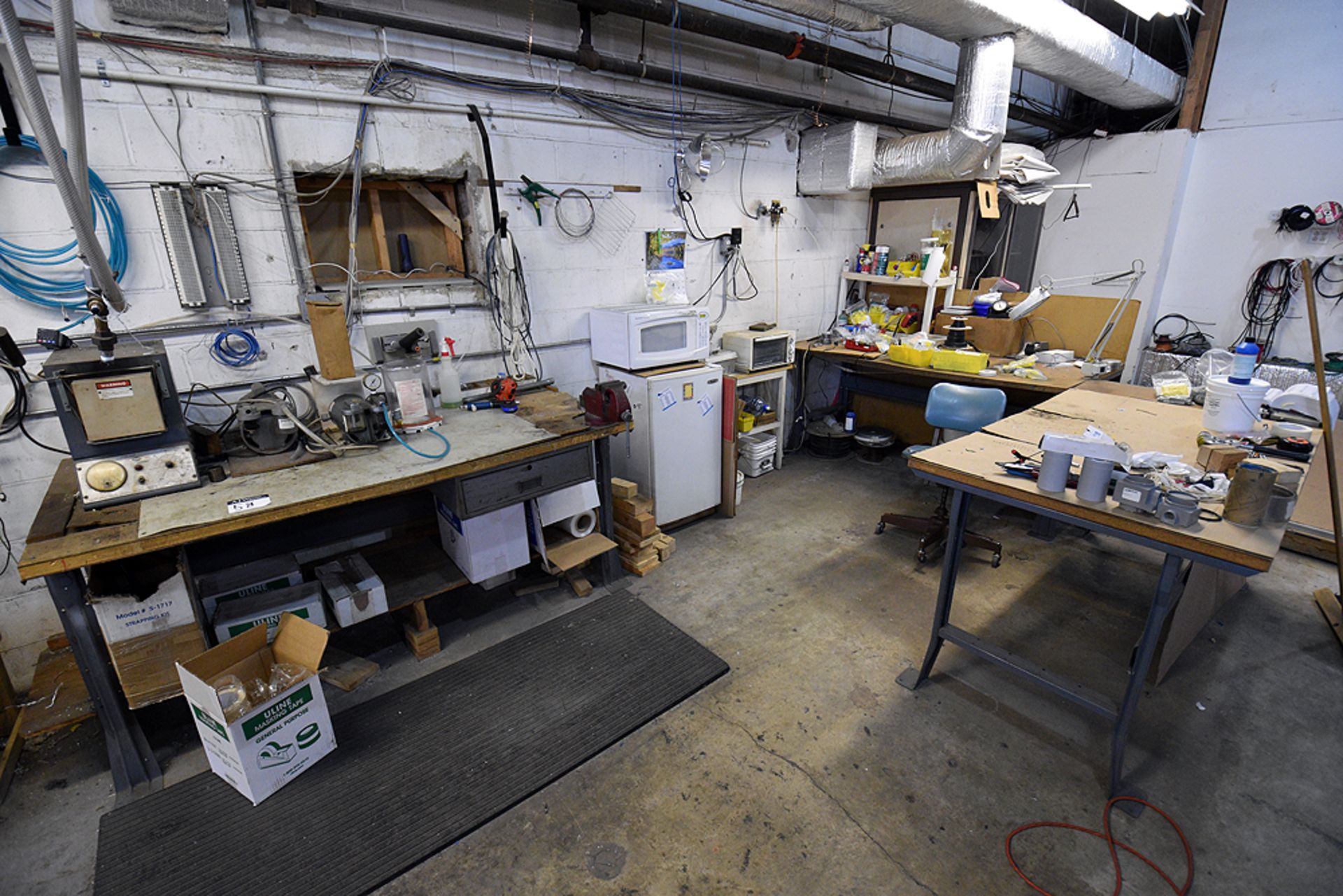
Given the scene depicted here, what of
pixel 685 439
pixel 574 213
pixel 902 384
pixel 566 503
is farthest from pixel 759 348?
pixel 566 503

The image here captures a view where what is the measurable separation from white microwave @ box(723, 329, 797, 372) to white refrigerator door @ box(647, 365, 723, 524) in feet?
1.86

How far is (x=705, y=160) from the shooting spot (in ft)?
11.4

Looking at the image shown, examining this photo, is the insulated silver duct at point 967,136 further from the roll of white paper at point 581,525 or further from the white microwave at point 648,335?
the roll of white paper at point 581,525

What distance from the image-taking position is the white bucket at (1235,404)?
7.12ft

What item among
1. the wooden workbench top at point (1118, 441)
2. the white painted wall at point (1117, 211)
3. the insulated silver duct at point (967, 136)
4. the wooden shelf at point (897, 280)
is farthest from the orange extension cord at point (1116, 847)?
the white painted wall at point (1117, 211)

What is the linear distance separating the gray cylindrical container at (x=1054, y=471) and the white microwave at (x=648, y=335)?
192 cm

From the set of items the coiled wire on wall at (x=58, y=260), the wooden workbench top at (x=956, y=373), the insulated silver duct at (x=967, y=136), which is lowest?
the wooden workbench top at (x=956, y=373)

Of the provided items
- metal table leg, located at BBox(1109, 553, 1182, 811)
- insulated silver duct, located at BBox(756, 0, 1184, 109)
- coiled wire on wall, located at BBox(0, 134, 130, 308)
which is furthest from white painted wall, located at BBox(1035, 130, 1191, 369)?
coiled wire on wall, located at BBox(0, 134, 130, 308)

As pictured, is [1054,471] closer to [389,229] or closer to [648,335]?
[648,335]

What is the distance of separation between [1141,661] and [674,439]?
7.00 feet

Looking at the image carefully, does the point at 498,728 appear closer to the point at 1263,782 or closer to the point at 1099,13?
the point at 1263,782

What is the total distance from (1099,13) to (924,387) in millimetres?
3545

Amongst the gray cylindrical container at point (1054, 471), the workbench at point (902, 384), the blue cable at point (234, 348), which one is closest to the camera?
the gray cylindrical container at point (1054, 471)

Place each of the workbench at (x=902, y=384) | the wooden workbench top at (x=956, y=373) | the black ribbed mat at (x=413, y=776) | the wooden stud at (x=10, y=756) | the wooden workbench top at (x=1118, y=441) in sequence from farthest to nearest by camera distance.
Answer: the workbench at (x=902, y=384) < the wooden workbench top at (x=956, y=373) < the wooden stud at (x=10, y=756) < the black ribbed mat at (x=413, y=776) < the wooden workbench top at (x=1118, y=441)
